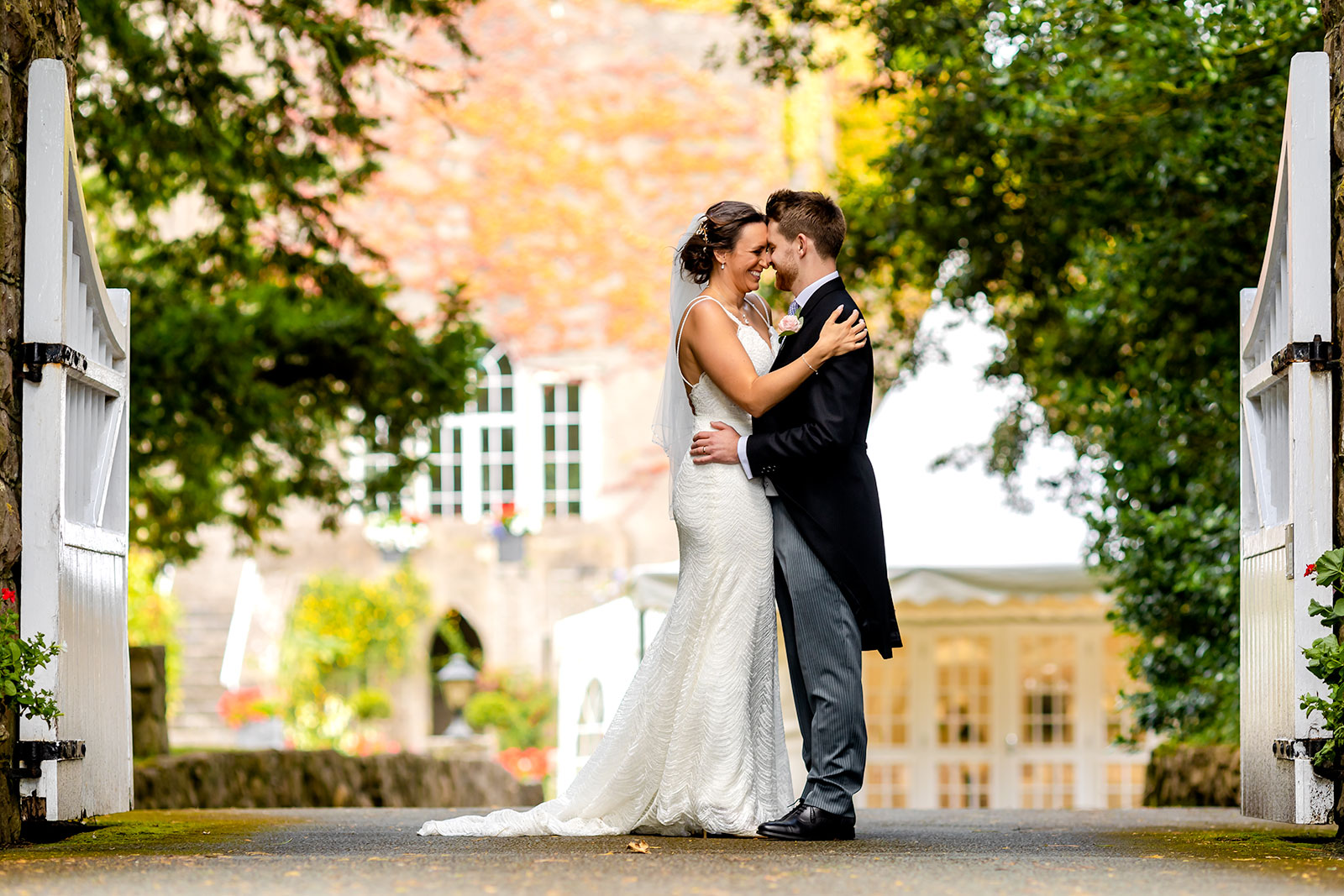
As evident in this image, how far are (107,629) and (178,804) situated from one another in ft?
14.0

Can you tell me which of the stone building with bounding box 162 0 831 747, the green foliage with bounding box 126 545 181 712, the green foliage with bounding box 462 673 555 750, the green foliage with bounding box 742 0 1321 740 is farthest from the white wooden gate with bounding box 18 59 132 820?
the stone building with bounding box 162 0 831 747

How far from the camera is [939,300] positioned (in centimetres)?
985

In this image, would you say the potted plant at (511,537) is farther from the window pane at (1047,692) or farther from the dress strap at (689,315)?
the dress strap at (689,315)

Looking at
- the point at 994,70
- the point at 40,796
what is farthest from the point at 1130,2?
the point at 40,796

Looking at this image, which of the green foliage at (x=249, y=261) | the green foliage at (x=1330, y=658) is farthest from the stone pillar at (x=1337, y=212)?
the green foliage at (x=249, y=261)

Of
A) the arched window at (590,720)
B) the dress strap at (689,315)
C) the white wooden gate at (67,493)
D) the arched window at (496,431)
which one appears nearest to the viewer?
the white wooden gate at (67,493)

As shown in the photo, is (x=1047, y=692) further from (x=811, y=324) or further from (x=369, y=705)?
(x=811, y=324)

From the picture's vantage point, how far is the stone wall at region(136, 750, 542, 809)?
873 cm

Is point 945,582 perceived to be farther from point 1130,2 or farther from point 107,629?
point 107,629

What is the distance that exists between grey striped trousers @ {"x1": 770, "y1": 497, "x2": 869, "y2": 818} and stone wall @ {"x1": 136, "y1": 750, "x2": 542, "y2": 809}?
4.70 m

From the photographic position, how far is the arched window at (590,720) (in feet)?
37.4

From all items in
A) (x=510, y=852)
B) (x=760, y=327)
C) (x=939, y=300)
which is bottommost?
(x=510, y=852)

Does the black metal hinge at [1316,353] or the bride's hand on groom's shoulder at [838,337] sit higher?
the bride's hand on groom's shoulder at [838,337]

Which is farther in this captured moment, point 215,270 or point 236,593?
point 236,593
